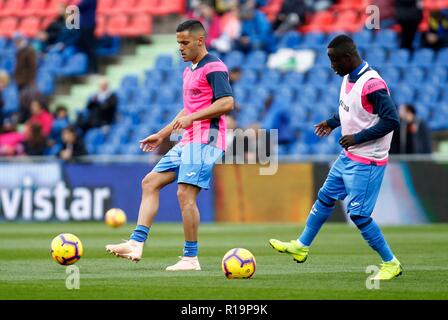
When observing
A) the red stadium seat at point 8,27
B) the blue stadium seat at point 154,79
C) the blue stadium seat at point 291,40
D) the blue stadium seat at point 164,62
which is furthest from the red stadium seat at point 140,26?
the blue stadium seat at point 291,40

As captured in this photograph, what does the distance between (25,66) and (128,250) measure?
17898 millimetres

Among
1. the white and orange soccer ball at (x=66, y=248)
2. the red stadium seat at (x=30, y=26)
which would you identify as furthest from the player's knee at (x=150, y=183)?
the red stadium seat at (x=30, y=26)

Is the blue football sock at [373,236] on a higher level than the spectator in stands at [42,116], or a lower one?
lower

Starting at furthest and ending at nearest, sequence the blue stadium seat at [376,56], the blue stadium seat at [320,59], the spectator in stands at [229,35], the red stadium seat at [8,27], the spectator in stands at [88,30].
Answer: the red stadium seat at [8,27], the spectator in stands at [88,30], the spectator in stands at [229,35], the blue stadium seat at [320,59], the blue stadium seat at [376,56]

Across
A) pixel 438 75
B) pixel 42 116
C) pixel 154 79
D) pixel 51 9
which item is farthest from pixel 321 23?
pixel 51 9

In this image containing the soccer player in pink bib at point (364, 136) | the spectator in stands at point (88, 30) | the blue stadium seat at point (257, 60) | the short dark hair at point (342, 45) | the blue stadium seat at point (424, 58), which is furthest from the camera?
the spectator in stands at point (88, 30)

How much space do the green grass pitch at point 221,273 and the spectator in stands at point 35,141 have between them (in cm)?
612

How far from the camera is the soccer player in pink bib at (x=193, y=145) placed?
11344mm

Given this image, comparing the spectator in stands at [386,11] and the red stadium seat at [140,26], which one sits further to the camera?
the red stadium seat at [140,26]

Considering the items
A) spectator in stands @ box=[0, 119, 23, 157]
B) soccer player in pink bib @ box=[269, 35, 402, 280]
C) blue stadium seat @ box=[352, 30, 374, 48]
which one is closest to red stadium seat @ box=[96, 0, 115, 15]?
spectator in stands @ box=[0, 119, 23, 157]

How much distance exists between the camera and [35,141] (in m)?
24.9

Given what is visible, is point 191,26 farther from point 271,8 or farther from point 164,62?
point 271,8

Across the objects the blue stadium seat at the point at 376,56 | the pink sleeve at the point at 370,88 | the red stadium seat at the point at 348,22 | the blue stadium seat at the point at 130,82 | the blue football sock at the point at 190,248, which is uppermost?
the red stadium seat at the point at 348,22

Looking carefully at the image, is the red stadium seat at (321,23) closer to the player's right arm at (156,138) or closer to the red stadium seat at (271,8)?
the red stadium seat at (271,8)
